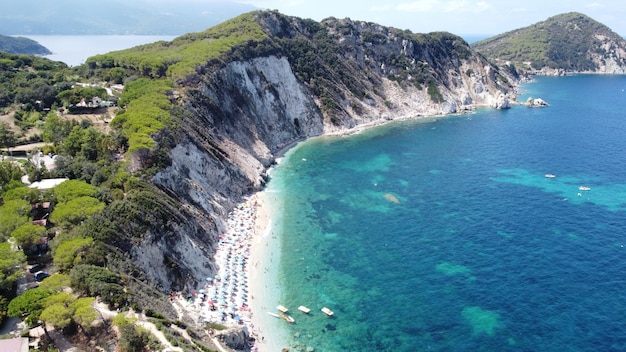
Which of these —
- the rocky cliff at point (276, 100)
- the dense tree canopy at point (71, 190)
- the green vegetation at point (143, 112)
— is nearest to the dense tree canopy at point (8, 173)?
the dense tree canopy at point (71, 190)

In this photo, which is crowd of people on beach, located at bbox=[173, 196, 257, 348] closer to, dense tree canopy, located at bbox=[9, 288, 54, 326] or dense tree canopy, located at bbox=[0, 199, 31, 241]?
dense tree canopy, located at bbox=[9, 288, 54, 326]

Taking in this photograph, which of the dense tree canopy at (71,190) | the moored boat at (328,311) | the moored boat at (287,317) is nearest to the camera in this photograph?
the moored boat at (287,317)

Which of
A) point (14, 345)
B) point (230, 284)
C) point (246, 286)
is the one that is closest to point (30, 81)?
point (230, 284)

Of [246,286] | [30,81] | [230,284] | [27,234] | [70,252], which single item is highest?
[30,81]

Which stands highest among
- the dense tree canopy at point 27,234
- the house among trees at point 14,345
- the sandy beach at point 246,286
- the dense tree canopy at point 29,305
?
the dense tree canopy at point 27,234

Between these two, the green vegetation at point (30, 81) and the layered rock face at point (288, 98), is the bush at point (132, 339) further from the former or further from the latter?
the green vegetation at point (30, 81)

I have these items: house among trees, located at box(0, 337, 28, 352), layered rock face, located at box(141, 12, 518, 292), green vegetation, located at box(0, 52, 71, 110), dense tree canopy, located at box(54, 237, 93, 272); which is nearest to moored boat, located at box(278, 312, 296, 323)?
layered rock face, located at box(141, 12, 518, 292)

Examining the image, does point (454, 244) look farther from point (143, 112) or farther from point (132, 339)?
point (143, 112)

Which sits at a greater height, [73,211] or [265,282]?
[73,211]
